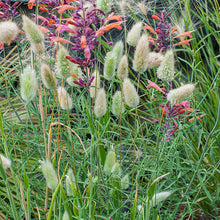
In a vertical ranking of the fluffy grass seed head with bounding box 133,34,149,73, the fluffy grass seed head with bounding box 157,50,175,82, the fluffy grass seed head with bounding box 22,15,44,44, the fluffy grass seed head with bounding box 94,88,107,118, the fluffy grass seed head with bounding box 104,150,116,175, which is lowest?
the fluffy grass seed head with bounding box 104,150,116,175

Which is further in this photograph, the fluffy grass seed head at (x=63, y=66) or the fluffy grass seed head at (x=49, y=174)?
the fluffy grass seed head at (x=63, y=66)

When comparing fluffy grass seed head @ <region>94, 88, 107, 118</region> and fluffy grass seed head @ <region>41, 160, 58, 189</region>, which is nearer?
fluffy grass seed head @ <region>41, 160, 58, 189</region>

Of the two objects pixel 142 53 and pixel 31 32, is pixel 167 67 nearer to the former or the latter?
pixel 142 53

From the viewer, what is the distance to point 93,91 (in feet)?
3.57

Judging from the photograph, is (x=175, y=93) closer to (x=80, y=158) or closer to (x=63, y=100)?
(x=63, y=100)

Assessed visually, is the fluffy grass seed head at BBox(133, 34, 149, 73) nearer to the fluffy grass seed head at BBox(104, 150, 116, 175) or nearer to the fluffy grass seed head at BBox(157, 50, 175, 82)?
the fluffy grass seed head at BBox(157, 50, 175, 82)

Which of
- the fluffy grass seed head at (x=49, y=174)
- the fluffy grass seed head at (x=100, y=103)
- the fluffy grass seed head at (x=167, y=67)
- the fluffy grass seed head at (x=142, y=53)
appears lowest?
the fluffy grass seed head at (x=49, y=174)

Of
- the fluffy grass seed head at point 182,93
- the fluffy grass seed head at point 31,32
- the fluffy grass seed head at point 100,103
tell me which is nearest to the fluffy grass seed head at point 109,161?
the fluffy grass seed head at point 100,103

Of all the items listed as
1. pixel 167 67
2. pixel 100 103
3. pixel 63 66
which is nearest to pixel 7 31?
pixel 63 66

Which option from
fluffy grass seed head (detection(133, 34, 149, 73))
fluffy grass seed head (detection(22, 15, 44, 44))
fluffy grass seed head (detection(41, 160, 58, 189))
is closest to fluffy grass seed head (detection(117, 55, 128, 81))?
fluffy grass seed head (detection(133, 34, 149, 73))

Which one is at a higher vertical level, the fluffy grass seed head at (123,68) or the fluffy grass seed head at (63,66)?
the fluffy grass seed head at (63,66)

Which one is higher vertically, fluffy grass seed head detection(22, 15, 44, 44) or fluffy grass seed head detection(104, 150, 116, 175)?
fluffy grass seed head detection(22, 15, 44, 44)

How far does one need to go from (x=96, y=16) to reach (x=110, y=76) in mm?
419

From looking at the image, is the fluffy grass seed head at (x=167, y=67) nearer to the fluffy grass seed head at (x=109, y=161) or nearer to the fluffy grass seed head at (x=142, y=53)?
the fluffy grass seed head at (x=142, y=53)
